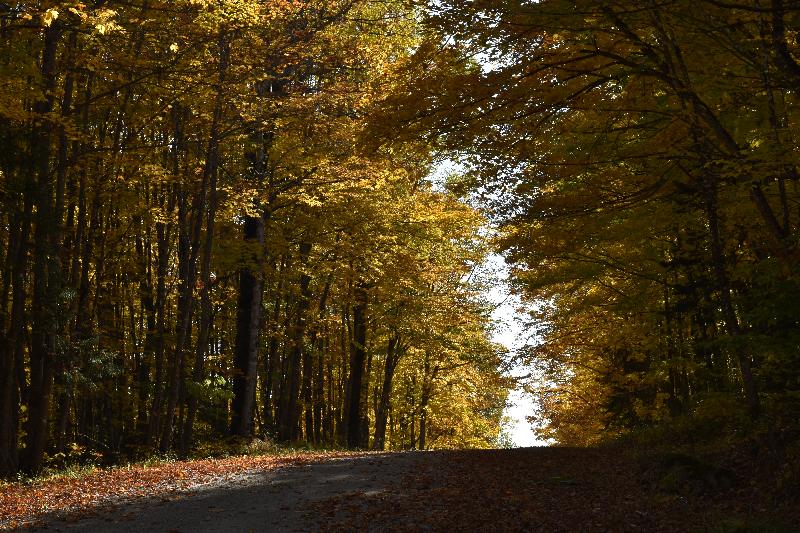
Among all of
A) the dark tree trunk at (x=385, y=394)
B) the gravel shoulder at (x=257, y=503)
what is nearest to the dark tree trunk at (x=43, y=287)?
the gravel shoulder at (x=257, y=503)

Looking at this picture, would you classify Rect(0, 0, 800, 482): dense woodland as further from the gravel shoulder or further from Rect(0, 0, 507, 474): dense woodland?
the gravel shoulder

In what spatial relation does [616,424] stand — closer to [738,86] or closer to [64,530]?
[738,86]

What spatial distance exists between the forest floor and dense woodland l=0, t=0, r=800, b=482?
164cm

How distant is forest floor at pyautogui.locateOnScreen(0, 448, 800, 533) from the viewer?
7973mm

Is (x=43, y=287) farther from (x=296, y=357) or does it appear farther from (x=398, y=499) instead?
(x=296, y=357)

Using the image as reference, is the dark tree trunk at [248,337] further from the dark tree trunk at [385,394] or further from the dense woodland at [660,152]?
the dark tree trunk at [385,394]

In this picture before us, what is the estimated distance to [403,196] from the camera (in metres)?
21.7

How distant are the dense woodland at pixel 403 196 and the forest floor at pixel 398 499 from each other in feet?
5.37

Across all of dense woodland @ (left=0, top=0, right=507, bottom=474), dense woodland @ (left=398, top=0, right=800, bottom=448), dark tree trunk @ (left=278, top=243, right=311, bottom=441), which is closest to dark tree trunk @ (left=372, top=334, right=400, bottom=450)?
dense woodland @ (left=0, top=0, right=507, bottom=474)

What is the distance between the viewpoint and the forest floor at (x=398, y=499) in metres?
7.97

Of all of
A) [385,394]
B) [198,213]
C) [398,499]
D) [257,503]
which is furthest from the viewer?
[385,394]

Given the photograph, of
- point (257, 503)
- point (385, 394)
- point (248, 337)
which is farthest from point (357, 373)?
point (257, 503)

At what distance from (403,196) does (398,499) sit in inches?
528

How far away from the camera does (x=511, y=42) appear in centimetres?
772
